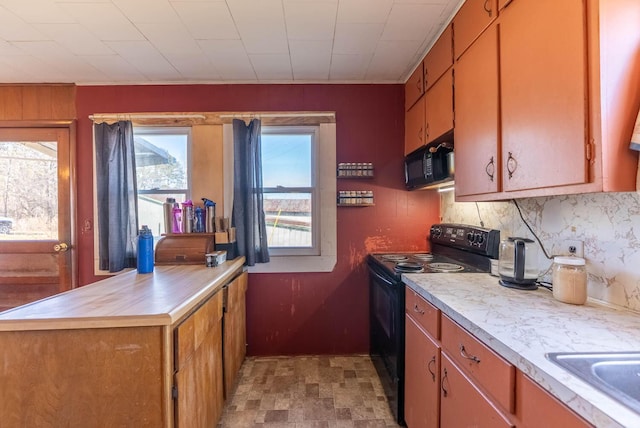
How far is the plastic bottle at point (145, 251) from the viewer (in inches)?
75.3

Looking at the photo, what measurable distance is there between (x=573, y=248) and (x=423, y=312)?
72 cm

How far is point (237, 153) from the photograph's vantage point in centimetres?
257

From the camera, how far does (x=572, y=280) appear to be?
1.23 m

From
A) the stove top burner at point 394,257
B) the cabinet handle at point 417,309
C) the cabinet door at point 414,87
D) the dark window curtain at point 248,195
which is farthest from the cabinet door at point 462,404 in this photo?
the cabinet door at point 414,87

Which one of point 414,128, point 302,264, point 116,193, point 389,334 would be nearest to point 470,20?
point 414,128

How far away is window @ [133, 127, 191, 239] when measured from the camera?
2732mm

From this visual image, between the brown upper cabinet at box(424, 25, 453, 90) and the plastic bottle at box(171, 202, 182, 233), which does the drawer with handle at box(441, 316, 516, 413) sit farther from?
the plastic bottle at box(171, 202, 182, 233)

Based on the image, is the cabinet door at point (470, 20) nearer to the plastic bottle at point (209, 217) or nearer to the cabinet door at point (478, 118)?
the cabinet door at point (478, 118)

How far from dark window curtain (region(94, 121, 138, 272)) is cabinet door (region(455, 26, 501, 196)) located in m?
2.51

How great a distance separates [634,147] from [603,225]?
0.49 metres

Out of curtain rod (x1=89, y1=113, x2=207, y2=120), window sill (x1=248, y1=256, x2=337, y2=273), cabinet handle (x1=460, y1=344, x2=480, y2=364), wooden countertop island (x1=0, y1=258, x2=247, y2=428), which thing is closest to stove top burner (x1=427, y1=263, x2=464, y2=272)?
cabinet handle (x1=460, y1=344, x2=480, y2=364)

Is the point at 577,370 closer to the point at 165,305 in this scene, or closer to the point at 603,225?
the point at 603,225

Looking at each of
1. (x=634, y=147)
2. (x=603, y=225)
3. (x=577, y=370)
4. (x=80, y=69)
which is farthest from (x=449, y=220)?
(x=80, y=69)

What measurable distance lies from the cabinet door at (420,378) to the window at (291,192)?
125cm
